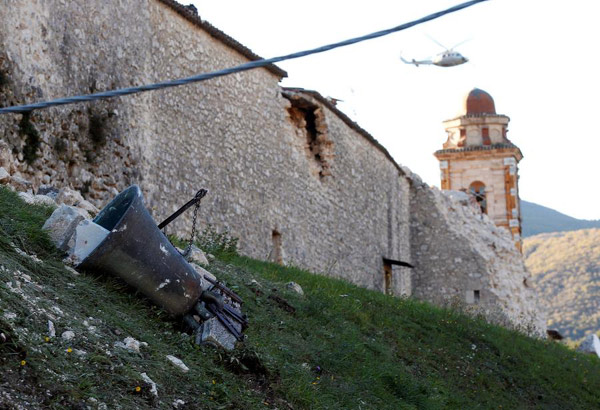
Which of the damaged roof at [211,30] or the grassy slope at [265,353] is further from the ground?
the damaged roof at [211,30]

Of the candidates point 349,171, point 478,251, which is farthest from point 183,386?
point 478,251

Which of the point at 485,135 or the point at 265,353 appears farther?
the point at 485,135

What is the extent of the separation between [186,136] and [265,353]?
357 inches

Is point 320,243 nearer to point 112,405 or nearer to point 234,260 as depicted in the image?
point 234,260

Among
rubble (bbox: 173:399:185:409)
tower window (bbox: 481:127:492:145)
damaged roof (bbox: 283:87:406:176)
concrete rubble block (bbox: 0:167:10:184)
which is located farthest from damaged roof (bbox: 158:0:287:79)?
tower window (bbox: 481:127:492:145)

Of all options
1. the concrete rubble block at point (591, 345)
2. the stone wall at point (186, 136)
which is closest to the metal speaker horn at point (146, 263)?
the stone wall at point (186, 136)

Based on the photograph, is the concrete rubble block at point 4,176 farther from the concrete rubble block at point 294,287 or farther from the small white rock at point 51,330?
the small white rock at point 51,330

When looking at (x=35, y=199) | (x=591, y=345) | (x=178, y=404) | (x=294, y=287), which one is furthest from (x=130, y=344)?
(x=591, y=345)

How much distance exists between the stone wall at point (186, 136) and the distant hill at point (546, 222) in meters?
79.8

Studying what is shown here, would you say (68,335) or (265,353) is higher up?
(68,335)

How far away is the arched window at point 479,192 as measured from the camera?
41.6 metres

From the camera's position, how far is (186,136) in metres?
17.0

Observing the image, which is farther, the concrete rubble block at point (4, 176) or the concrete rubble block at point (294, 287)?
the concrete rubble block at point (294, 287)

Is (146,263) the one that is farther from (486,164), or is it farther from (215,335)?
(486,164)
